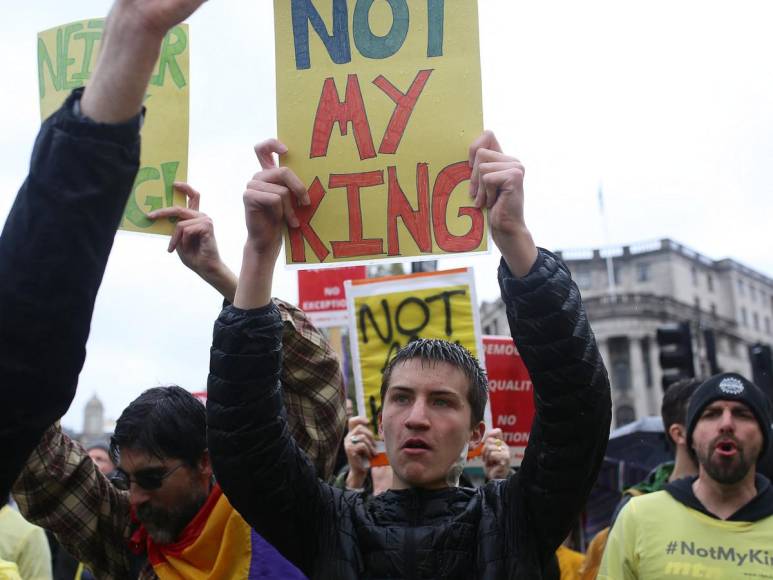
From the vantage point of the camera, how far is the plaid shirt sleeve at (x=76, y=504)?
2.93 m

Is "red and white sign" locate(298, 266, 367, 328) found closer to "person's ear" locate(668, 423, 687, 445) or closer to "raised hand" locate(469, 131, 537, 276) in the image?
"person's ear" locate(668, 423, 687, 445)

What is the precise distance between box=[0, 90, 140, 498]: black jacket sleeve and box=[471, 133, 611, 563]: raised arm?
1094 millimetres

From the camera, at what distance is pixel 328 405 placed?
3016mm

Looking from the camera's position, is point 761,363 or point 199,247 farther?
point 761,363

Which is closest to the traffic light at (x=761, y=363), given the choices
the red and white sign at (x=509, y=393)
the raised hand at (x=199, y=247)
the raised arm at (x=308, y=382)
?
the red and white sign at (x=509, y=393)

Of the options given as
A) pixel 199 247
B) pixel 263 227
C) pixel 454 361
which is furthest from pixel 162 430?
pixel 454 361

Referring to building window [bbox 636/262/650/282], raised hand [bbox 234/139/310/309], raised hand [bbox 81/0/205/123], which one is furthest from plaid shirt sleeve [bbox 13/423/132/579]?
building window [bbox 636/262/650/282]

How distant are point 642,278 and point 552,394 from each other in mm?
82622

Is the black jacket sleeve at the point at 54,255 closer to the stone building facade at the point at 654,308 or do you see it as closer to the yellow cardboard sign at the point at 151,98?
the yellow cardboard sign at the point at 151,98

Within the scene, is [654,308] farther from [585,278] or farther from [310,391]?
[310,391]

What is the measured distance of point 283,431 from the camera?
2293mm

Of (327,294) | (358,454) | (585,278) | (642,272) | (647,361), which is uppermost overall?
(642,272)

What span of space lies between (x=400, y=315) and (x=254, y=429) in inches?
108

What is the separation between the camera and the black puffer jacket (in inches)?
84.4
